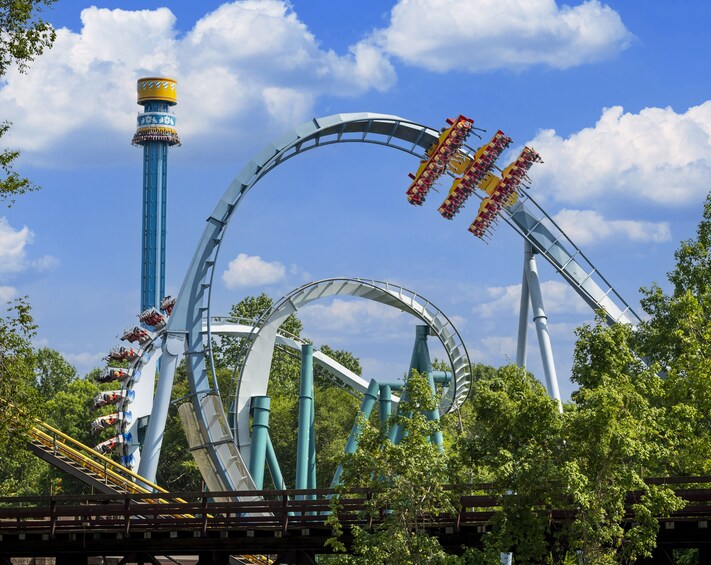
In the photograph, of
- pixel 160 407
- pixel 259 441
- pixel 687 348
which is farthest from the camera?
pixel 259 441

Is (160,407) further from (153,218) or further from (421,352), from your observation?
(153,218)

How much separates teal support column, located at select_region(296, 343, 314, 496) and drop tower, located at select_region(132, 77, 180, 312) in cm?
6739

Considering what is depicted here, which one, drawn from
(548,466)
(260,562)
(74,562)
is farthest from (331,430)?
(548,466)

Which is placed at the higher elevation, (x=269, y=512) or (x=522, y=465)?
(x=522, y=465)

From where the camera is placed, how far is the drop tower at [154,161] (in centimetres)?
10581

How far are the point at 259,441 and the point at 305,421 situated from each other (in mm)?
1727

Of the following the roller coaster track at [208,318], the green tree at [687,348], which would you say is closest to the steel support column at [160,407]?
the roller coaster track at [208,318]

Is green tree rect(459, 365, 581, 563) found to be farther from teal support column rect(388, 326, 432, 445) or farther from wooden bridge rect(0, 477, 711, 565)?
teal support column rect(388, 326, 432, 445)

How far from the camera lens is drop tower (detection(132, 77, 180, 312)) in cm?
10581

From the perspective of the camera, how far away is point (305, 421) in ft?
127

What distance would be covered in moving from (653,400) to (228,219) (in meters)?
13.1

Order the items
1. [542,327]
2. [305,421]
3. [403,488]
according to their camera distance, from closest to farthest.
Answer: [403,488] → [305,421] → [542,327]

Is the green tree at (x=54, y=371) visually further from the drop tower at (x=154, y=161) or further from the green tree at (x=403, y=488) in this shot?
the green tree at (x=403, y=488)

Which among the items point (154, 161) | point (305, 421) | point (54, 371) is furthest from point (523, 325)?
point (154, 161)
